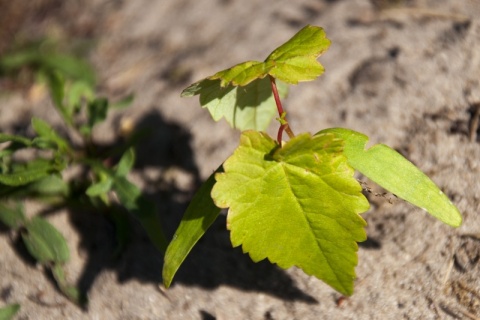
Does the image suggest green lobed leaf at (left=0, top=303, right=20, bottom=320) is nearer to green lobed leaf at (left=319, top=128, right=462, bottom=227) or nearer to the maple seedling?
the maple seedling

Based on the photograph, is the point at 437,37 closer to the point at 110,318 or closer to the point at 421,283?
the point at 421,283

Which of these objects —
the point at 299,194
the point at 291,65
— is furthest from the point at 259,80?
the point at 299,194

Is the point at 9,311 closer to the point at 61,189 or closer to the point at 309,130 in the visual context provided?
the point at 61,189

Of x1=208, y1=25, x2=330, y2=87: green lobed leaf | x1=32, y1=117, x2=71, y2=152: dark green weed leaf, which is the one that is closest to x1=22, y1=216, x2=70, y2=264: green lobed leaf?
x1=32, y1=117, x2=71, y2=152: dark green weed leaf

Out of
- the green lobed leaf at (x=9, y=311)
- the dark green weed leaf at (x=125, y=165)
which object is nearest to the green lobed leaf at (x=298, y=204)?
the dark green weed leaf at (x=125, y=165)

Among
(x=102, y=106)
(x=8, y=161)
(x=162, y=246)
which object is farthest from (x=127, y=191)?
(x=8, y=161)

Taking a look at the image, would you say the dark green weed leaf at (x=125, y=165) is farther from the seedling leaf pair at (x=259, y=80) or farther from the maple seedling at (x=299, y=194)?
the maple seedling at (x=299, y=194)

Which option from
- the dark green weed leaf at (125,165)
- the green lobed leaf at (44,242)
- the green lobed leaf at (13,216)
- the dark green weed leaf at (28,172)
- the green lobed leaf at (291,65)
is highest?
the green lobed leaf at (291,65)

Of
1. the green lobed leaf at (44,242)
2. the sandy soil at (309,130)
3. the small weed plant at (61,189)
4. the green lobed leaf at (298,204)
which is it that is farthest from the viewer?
the green lobed leaf at (44,242)
